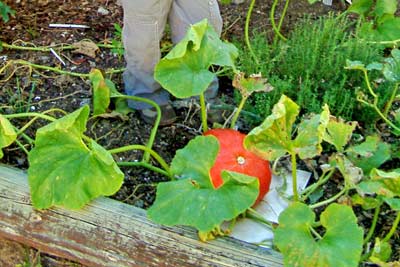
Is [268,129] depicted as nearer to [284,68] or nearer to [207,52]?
[207,52]

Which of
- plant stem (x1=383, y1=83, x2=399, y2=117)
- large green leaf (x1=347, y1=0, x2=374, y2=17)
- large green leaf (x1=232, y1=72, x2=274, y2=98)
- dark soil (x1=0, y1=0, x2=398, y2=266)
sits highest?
large green leaf (x1=347, y1=0, x2=374, y2=17)

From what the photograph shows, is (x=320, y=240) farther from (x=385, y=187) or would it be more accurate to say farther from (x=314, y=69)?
(x=314, y=69)

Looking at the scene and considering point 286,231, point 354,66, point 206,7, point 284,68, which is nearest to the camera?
point 286,231

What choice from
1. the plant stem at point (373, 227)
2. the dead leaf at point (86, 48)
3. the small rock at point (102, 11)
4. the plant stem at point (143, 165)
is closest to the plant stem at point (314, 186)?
the plant stem at point (373, 227)

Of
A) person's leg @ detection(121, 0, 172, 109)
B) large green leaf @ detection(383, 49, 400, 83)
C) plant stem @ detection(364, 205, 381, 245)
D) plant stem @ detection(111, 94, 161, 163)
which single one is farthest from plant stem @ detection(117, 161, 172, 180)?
large green leaf @ detection(383, 49, 400, 83)

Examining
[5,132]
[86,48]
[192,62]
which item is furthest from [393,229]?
[86,48]

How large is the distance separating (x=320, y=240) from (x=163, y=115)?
3.25 ft

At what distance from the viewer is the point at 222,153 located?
9.30ft

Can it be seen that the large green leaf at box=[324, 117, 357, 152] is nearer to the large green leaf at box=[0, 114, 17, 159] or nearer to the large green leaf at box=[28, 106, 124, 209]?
the large green leaf at box=[28, 106, 124, 209]

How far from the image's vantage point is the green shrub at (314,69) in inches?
126

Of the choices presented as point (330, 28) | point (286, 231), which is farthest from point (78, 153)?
point (330, 28)

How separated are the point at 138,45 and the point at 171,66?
1.38 ft

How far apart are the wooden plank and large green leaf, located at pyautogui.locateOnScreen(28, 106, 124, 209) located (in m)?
0.07

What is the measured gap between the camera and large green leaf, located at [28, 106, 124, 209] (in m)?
2.66
